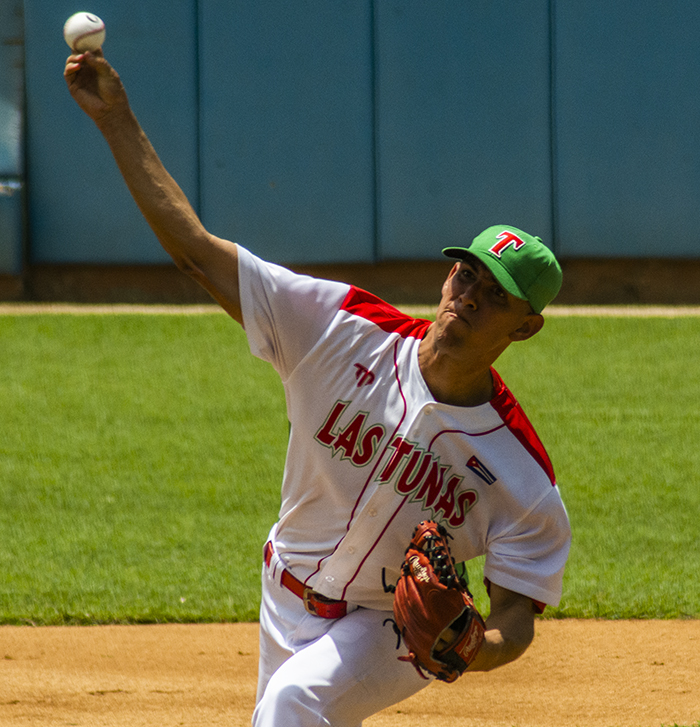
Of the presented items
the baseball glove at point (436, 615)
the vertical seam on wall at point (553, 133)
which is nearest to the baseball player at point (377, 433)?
the baseball glove at point (436, 615)

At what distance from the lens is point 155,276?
12961 millimetres

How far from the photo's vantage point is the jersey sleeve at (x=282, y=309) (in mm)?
2830

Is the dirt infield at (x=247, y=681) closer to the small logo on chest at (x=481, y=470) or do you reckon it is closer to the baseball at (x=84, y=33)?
the small logo on chest at (x=481, y=470)

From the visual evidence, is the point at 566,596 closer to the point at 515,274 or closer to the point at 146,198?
the point at 515,274

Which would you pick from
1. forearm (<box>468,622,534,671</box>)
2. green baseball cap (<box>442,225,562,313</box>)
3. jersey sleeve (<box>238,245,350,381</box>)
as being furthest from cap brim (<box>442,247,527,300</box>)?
forearm (<box>468,622,534,671</box>)

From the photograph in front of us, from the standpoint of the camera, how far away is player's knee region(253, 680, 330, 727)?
8.70ft

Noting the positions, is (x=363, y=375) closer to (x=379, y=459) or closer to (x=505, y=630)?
(x=379, y=459)

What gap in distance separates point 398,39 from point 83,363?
528 cm

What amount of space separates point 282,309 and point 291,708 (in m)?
1.02

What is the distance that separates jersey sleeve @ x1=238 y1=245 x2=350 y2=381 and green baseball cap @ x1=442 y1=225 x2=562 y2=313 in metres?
0.38

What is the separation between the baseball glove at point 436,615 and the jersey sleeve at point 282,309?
0.64 m

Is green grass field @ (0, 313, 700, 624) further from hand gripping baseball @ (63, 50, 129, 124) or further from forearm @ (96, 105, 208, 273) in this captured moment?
hand gripping baseball @ (63, 50, 129, 124)

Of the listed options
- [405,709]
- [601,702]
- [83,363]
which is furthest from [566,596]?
[83,363]

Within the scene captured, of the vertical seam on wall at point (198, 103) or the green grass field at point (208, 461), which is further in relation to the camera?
the vertical seam on wall at point (198, 103)
